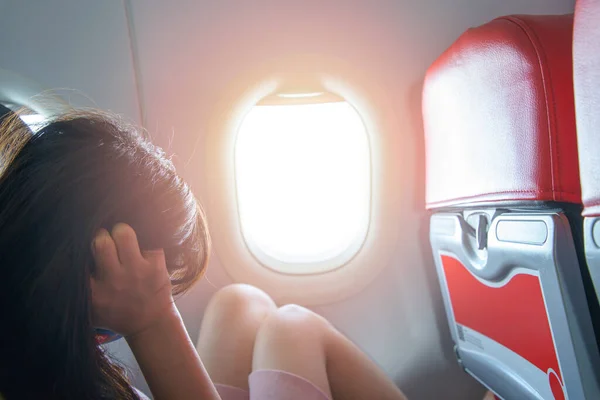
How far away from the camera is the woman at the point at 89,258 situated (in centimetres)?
53

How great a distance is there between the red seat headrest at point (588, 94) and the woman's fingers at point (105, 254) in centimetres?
60

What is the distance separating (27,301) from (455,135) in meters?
0.82

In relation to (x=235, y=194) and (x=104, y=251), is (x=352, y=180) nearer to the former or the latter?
(x=235, y=194)

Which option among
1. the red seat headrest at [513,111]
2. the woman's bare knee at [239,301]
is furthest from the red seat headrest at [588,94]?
the woman's bare knee at [239,301]

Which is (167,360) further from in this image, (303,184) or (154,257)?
(303,184)

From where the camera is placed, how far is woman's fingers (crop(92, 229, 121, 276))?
57cm

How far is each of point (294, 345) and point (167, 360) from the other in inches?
19.8

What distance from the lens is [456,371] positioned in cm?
149

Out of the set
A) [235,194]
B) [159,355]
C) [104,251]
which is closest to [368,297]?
[235,194]

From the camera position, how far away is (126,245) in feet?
1.93

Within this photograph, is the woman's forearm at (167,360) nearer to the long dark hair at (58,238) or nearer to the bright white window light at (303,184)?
the long dark hair at (58,238)

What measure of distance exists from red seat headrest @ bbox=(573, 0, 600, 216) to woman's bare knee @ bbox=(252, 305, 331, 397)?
27.7 inches

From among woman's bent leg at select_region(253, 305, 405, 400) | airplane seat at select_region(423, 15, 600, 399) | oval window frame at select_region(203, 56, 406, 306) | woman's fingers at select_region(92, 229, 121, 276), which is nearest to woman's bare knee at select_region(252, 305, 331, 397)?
woman's bent leg at select_region(253, 305, 405, 400)

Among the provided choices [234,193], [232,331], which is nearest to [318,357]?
[232,331]
